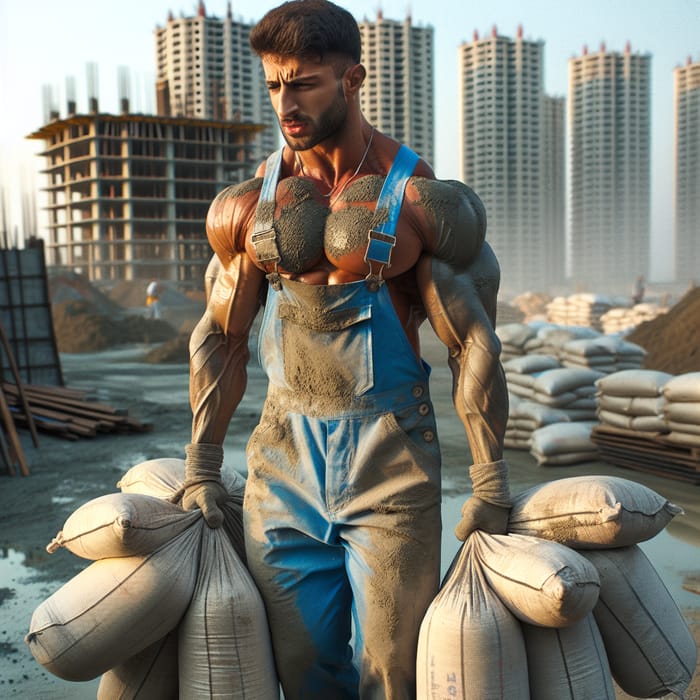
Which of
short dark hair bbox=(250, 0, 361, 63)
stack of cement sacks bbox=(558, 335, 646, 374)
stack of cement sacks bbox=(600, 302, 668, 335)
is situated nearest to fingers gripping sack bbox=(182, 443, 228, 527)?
short dark hair bbox=(250, 0, 361, 63)

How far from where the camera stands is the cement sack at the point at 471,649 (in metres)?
1.89

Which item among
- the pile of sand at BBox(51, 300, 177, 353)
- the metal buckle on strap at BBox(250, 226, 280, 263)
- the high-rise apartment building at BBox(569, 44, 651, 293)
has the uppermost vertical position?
the high-rise apartment building at BBox(569, 44, 651, 293)

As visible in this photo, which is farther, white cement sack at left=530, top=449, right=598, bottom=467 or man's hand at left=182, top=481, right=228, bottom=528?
white cement sack at left=530, top=449, right=598, bottom=467

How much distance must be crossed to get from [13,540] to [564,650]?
4.82m

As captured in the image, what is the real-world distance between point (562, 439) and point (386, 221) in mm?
5774

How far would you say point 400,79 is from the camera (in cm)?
4100

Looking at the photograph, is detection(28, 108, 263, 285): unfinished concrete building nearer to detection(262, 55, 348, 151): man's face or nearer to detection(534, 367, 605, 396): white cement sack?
detection(534, 367, 605, 396): white cement sack

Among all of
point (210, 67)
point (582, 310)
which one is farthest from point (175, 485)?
point (210, 67)

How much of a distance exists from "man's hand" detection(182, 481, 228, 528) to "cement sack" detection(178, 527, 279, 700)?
13 centimetres

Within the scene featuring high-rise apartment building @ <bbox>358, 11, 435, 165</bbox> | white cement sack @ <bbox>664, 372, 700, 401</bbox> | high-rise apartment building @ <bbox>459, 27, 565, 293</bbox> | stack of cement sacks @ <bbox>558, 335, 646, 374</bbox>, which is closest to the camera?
white cement sack @ <bbox>664, 372, 700, 401</bbox>

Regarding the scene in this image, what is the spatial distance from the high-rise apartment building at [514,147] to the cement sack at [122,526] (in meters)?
42.1

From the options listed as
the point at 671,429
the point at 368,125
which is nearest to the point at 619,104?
the point at 671,429

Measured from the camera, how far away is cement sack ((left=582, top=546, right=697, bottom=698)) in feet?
6.81

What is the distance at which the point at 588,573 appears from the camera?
1890mm
